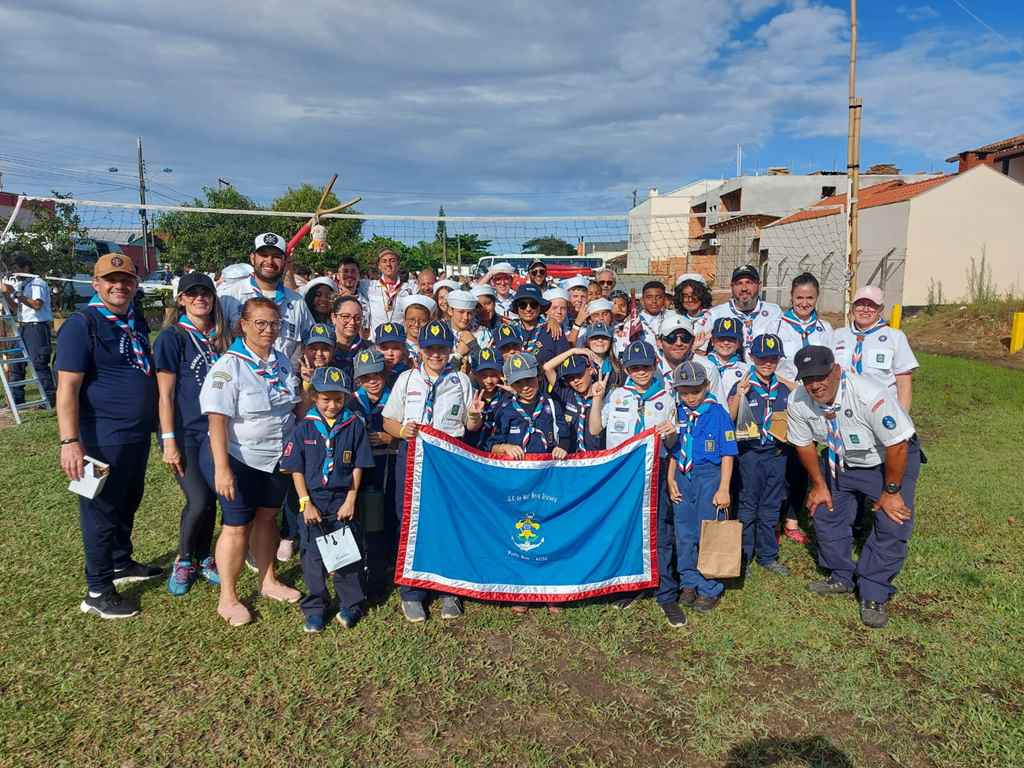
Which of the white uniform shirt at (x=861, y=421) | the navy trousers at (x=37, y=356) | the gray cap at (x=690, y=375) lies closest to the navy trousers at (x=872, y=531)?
the white uniform shirt at (x=861, y=421)

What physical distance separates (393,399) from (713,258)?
114 feet

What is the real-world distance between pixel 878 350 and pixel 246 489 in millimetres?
4643

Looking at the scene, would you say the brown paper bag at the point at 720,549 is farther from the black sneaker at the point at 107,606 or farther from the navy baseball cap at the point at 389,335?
the black sneaker at the point at 107,606

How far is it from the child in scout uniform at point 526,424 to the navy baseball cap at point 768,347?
1.63 m

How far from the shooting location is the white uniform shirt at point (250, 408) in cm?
374

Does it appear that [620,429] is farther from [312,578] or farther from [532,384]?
[312,578]

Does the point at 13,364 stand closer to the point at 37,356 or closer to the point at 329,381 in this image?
the point at 37,356

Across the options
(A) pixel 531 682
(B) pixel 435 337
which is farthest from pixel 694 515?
(B) pixel 435 337

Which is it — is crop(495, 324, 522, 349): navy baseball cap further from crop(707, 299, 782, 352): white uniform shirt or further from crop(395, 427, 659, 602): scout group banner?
crop(707, 299, 782, 352): white uniform shirt

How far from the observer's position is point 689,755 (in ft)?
10.1

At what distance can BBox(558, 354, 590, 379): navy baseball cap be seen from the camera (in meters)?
4.68

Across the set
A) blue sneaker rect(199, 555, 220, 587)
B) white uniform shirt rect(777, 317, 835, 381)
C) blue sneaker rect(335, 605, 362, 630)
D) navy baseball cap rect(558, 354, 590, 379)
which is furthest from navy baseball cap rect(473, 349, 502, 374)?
white uniform shirt rect(777, 317, 835, 381)

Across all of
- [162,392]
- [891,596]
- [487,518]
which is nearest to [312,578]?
[487,518]

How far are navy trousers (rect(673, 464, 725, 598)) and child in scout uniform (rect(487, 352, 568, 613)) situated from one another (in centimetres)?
85
